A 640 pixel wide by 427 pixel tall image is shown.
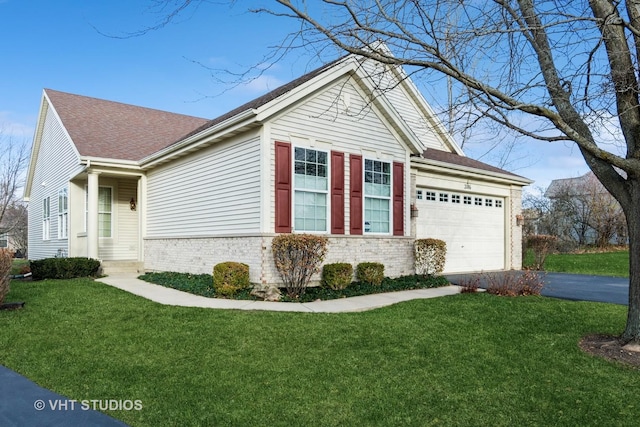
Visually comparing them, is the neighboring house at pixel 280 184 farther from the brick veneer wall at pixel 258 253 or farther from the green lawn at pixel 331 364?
the green lawn at pixel 331 364

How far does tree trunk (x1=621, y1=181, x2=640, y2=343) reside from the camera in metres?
5.77

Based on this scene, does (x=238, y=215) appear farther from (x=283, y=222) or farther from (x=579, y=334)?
(x=579, y=334)

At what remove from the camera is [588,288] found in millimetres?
11703

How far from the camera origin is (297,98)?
1022 centimetres

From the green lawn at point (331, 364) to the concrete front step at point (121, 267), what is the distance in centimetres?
631

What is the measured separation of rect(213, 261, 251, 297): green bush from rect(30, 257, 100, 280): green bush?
5494 mm

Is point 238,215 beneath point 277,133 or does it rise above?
beneath

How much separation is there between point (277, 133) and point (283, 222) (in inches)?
76.7

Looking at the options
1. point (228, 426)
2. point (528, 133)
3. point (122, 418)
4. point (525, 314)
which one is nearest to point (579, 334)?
point (525, 314)

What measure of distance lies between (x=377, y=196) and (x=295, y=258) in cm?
340

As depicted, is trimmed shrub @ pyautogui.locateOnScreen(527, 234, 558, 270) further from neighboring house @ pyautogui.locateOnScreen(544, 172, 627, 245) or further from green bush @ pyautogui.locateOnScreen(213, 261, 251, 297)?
green bush @ pyautogui.locateOnScreen(213, 261, 251, 297)

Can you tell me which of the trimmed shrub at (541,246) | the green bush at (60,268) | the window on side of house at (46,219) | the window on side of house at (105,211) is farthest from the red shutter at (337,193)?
the window on side of house at (46,219)

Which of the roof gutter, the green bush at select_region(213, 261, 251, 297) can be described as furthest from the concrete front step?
the roof gutter

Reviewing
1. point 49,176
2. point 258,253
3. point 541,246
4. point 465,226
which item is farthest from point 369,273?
point 49,176
